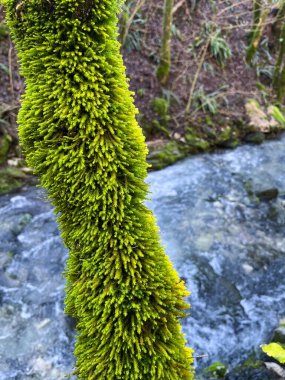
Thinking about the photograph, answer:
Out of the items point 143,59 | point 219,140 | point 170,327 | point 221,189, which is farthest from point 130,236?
point 143,59

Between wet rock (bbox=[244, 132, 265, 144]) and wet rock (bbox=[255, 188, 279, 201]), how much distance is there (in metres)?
2.14

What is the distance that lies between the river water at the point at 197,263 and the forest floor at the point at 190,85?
815 millimetres

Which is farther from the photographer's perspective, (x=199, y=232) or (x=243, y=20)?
(x=243, y=20)

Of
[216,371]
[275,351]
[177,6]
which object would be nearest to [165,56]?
[177,6]

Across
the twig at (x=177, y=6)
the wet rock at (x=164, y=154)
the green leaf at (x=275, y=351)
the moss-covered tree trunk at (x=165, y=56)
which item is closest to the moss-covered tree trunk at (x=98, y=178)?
the green leaf at (x=275, y=351)

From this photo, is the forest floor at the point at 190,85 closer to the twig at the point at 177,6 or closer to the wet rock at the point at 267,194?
the twig at the point at 177,6

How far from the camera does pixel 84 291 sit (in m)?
1.85

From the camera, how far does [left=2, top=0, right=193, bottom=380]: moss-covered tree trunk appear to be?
1.63 m

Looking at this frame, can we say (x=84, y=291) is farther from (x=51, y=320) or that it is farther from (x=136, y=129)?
(x=51, y=320)

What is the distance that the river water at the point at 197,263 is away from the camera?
3949 mm

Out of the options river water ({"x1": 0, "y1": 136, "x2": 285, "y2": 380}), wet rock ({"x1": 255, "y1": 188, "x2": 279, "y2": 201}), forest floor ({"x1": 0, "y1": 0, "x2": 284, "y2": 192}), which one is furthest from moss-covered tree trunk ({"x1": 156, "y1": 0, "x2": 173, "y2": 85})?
wet rock ({"x1": 255, "y1": 188, "x2": 279, "y2": 201})

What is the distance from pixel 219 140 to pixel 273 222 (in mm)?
2934

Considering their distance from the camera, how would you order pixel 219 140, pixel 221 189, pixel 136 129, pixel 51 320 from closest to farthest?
pixel 136 129, pixel 51 320, pixel 221 189, pixel 219 140

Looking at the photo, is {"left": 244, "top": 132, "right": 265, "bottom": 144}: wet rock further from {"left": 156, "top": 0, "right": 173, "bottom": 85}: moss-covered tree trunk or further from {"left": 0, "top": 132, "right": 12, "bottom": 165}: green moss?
{"left": 0, "top": 132, "right": 12, "bottom": 165}: green moss
